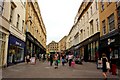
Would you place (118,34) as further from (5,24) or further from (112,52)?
(5,24)

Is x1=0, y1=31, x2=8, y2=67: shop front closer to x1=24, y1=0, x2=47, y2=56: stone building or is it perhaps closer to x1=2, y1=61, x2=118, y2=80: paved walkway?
x1=2, y1=61, x2=118, y2=80: paved walkway

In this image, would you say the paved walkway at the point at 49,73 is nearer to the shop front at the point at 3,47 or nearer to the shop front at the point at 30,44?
the shop front at the point at 3,47

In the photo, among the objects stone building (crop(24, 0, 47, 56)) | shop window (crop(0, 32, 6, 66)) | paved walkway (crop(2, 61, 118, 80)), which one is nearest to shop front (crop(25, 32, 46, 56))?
stone building (crop(24, 0, 47, 56))

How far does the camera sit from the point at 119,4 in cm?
1894

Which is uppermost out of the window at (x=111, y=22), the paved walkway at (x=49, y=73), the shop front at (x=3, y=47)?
the window at (x=111, y=22)

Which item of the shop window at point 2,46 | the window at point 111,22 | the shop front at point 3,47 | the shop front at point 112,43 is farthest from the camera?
the window at point 111,22

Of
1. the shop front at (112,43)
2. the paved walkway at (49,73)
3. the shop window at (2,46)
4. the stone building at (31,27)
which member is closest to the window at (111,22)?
the shop front at (112,43)

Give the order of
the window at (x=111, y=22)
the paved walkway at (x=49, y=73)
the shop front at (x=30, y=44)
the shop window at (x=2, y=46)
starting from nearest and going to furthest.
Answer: the paved walkway at (x=49, y=73), the shop window at (x=2, y=46), the window at (x=111, y=22), the shop front at (x=30, y=44)

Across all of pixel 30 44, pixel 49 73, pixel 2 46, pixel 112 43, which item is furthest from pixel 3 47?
pixel 30 44

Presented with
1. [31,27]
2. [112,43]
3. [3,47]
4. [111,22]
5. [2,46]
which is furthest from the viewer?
[31,27]

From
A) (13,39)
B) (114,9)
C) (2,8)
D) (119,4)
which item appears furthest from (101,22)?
(2,8)

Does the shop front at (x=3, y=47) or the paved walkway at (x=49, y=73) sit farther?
the shop front at (x=3, y=47)

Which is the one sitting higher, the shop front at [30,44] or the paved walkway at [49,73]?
the shop front at [30,44]

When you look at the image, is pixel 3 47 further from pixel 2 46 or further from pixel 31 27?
pixel 31 27
